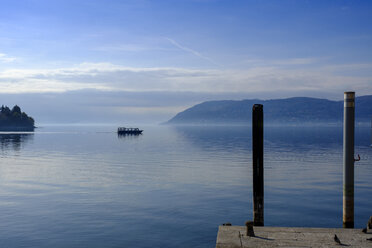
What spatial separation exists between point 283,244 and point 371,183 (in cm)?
2437

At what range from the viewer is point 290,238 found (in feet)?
36.6

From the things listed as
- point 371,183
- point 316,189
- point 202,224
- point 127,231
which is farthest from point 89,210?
point 371,183

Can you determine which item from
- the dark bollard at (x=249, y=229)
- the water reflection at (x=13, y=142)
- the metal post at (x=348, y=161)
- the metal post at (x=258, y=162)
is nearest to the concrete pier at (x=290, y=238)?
the dark bollard at (x=249, y=229)

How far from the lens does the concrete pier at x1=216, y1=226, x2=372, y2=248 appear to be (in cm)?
1055

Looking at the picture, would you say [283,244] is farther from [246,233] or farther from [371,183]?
[371,183]

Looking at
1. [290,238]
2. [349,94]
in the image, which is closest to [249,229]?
[290,238]

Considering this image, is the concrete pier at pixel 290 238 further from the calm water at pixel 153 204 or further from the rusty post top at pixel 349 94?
the calm water at pixel 153 204

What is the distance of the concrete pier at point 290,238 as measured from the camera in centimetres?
1055

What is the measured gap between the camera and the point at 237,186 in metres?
30.0

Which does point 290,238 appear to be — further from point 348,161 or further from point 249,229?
point 348,161

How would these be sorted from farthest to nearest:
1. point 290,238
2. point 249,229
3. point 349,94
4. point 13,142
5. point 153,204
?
point 13,142
point 153,204
point 349,94
point 249,229
point 290,238

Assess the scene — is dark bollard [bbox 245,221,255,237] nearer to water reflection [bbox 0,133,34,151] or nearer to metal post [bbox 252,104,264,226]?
metal post [bbox 252,104,264,226]

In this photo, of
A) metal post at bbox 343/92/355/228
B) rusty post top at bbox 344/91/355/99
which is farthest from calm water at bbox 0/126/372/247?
rusty post top at bbox 344/91/355/99

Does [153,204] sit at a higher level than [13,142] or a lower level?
higher
